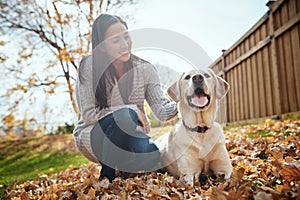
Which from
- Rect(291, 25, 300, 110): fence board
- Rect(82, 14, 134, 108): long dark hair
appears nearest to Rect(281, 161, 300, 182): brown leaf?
Rect(82, 14, 134, 108): long dark hair

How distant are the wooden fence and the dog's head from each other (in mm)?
3031

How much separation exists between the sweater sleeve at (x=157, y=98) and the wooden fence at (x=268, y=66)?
303cm

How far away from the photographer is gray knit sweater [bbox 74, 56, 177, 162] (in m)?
2.73


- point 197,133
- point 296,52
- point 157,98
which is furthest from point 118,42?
point 296,52

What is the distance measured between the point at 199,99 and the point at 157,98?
61 cm

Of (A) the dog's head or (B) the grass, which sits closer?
(A) the dog's head

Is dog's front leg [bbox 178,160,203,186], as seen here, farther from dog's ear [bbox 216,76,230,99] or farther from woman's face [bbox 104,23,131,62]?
woman's face [bbox 104,23,131,62]

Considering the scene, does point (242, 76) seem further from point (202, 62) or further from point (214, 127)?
point (214, 127)

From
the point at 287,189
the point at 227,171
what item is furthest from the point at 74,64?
the point at 287,189

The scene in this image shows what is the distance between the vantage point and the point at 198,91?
94.0 inches

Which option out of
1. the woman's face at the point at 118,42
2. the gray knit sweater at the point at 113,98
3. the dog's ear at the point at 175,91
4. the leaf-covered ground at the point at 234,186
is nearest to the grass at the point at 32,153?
the gray knit sweater at the point at 113,98

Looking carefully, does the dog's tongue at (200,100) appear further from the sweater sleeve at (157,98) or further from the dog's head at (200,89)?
the sweater sleeve at (157,98)

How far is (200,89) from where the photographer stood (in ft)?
7.80

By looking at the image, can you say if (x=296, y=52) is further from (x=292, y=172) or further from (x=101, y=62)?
(x=292, y=172)
